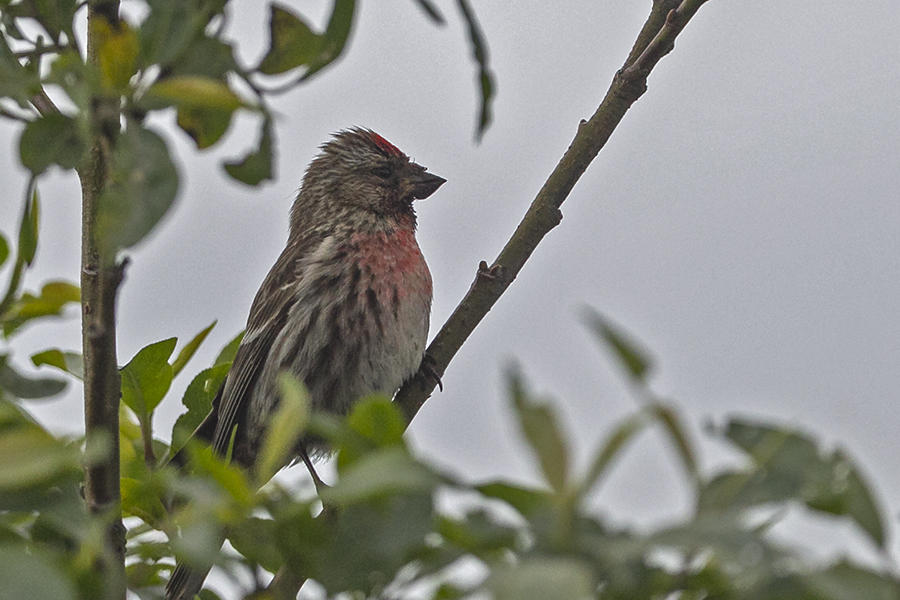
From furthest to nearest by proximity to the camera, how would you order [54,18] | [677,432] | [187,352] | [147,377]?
1. [187,352]
2. [147,377]
3. [54,18]
4. [677,432]

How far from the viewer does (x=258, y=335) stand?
5.86 metres

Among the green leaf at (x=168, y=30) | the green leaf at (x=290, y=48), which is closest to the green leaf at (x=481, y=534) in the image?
the green leaf at (x=168, y=30)

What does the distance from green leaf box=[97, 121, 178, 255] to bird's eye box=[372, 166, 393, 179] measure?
214 inches

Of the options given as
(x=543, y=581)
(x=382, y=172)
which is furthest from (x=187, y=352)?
(x=382, y=172)

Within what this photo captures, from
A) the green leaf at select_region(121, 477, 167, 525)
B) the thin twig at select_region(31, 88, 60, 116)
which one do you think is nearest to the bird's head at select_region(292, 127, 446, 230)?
the green leaf at select_region(121, 477, 167, 525)

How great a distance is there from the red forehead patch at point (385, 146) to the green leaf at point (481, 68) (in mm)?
5264

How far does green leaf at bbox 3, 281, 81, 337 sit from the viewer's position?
2342mm

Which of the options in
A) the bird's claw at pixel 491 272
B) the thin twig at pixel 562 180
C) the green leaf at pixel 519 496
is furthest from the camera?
the bird's claw at pixel 491 272

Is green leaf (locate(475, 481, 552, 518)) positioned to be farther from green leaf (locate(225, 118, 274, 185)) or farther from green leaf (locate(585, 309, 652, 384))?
green leaf (locate(225, 118, 274, 185))

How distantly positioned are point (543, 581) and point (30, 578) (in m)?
0.42

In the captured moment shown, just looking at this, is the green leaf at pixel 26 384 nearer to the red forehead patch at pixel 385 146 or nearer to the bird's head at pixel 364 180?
the bird's head at pixel 364 180

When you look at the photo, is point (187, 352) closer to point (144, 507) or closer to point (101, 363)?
point (144, 507)

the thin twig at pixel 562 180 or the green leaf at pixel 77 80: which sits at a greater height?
the thin twig at pixel 562 180

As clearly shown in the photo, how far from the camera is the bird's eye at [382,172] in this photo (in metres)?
6.58
